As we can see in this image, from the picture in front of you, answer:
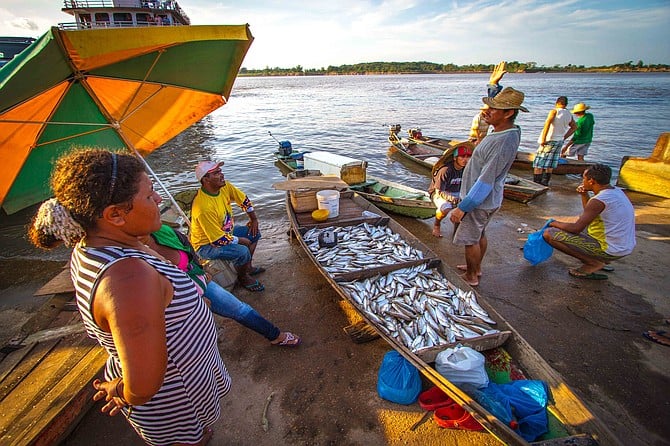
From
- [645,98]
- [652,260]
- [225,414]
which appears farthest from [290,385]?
[645,98]

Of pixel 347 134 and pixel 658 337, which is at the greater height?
pixel 658 337

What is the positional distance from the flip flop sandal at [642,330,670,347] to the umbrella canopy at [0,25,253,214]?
6743 millimetres

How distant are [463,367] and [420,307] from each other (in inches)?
43.7

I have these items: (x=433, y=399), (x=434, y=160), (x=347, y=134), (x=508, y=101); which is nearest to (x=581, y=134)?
(x=434, y=160)

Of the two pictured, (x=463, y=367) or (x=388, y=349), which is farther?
(x=388, y=349)

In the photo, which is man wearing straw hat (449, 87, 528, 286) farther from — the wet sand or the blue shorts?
the blue shorts

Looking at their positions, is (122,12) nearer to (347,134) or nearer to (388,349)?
(347,134)

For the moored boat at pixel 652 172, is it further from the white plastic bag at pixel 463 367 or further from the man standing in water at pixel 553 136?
the white plastic bag at pixel 463 367

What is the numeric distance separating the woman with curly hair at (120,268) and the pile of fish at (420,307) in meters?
2.57

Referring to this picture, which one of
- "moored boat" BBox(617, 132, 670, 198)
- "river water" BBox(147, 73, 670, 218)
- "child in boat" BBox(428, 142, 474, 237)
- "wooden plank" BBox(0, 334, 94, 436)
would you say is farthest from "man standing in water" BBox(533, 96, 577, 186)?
"wooden plank" BBox(0, 334, 94, 436)

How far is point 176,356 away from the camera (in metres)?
1.88

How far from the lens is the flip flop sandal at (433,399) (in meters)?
3.25

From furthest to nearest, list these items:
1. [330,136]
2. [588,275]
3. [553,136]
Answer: [330,136] → [553,136] → [588,275]

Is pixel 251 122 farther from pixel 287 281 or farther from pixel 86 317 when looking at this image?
pixel 86 317
